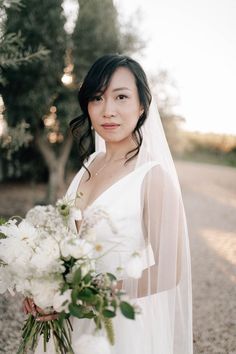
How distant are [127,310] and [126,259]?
62 centimetres

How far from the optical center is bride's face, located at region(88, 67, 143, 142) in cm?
212

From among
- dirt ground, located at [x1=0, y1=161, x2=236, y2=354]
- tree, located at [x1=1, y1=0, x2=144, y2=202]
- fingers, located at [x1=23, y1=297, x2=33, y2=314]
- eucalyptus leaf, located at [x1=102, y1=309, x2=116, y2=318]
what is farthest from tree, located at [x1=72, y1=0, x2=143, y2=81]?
eucalyptus leaf, located at [x1=102, y1=309, x2=116, y2=318]

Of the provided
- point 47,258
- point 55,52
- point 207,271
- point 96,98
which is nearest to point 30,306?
point 47,258

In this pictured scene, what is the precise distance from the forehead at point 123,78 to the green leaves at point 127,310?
1224 mm

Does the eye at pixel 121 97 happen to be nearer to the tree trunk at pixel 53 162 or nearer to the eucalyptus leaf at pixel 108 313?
the eucalyptus leaf at pixel 108 313

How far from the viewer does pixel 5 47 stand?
4.86 meters

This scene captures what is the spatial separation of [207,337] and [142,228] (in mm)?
3480

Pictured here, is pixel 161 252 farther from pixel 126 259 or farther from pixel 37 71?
pixel 37 71

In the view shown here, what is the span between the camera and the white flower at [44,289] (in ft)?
4.93

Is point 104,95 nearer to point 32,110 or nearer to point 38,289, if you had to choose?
point 38,289

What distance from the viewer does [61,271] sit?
150cm

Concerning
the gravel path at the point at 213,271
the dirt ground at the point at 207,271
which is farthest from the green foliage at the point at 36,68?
the gravel path at the point at 213,271

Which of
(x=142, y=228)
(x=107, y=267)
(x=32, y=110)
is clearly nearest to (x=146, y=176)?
(x=142, y=228)

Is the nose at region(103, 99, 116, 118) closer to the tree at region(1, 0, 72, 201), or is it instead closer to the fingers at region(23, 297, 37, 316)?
the fingers at region(23, 297, 37, 316)
